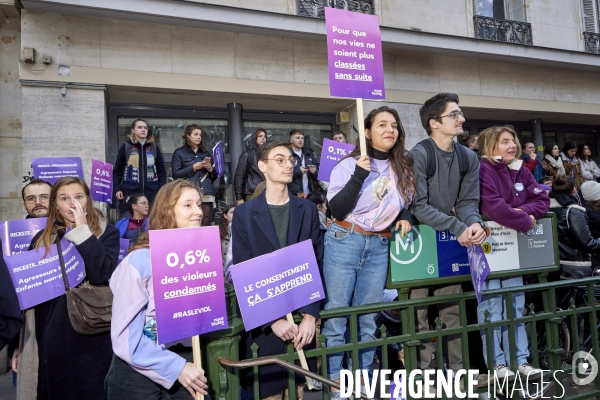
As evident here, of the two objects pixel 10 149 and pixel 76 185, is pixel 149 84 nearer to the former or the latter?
pixel 10 149

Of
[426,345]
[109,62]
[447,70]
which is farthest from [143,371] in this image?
[447,70]

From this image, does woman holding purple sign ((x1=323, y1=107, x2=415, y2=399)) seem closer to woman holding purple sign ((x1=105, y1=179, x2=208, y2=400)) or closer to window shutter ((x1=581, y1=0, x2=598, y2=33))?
woman holding purple sign ((x1=105, y1=179, x2=208, y2=400))

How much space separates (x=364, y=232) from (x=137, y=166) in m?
5.18

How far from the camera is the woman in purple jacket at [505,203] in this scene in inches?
147

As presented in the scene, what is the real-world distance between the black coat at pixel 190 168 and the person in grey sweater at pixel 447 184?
14.4ft

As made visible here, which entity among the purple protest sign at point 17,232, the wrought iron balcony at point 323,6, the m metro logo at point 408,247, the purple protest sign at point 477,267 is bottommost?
the purple protest sign at point 477,267

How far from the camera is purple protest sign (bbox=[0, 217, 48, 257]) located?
3656mm

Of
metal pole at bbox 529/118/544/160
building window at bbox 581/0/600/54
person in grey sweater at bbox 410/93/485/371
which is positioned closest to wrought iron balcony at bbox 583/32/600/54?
building window at bbox 581/0/600/54

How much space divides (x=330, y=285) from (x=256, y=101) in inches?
294

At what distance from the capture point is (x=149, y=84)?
886cm

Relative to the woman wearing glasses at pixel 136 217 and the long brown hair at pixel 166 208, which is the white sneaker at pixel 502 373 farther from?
the woman wearing glasses at pixel 136 217

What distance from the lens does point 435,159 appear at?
364 cm

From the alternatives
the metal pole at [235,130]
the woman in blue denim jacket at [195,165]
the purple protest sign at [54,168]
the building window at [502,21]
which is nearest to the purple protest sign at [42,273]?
the purple protest sign at [54,168]

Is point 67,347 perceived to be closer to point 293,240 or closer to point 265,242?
point 265,242
